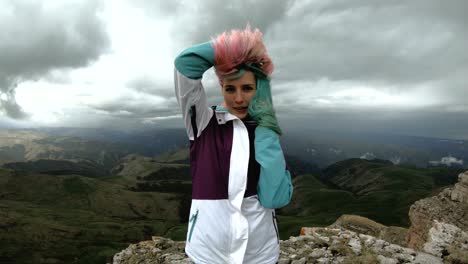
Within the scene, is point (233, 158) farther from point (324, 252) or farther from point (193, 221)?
point (324, 252)

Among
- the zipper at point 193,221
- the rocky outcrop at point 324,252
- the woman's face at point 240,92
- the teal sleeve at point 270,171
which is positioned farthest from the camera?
the rocky outcrop at point 324,252

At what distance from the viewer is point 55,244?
120438mm

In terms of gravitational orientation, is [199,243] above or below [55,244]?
above

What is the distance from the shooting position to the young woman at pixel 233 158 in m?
3.67

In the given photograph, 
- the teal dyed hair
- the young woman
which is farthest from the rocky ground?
the teal dyed hair

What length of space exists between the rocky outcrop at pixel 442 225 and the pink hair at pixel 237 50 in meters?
11.1

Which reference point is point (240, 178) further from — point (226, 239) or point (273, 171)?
point (226, 239)

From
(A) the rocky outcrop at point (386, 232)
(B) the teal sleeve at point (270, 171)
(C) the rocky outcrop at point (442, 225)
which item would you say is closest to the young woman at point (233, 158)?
(B) the teal sleeve at point (270, 171)

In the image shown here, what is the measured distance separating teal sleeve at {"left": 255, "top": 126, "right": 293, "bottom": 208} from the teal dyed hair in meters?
0.12

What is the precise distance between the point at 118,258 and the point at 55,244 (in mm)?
130894

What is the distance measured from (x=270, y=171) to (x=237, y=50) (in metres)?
1.65

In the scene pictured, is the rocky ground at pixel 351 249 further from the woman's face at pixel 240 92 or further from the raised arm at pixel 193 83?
the raised arm at pixel 193 83

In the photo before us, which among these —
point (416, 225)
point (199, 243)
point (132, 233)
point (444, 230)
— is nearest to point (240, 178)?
point (199, 243)

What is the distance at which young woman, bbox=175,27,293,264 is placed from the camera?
3674 millimetres
